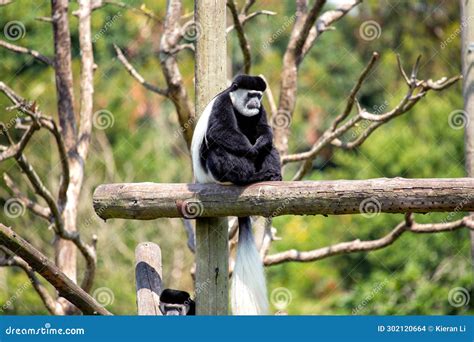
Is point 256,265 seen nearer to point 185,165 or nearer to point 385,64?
point 185,165

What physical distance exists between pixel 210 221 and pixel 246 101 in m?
0.58

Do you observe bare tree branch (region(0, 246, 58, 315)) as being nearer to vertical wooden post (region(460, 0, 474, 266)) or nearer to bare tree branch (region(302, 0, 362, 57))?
bare tree branch (region(302, 0, 362, 57))

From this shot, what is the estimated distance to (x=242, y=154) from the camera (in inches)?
127

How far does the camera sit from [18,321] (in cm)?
291

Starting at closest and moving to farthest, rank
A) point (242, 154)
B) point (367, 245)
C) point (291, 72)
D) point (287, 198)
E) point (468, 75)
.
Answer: point (287, 198) < point (242, 154) < point (468, 75) < point (367, 245) < point (291, 72)

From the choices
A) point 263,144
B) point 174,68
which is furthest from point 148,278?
point 174,68

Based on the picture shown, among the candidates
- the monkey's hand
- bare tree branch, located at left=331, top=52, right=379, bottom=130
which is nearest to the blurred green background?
bare tree branch, located at left=331, top=52, right=379, bottom=130

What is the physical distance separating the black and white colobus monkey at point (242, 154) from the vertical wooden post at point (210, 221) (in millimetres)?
52

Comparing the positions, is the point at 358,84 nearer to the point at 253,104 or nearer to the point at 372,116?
the point at 372,116

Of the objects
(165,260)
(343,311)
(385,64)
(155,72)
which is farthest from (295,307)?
(385,64)

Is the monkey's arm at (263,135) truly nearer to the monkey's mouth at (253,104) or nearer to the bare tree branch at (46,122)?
the monkey's mouth at (253,104)

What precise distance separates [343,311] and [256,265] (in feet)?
19.4

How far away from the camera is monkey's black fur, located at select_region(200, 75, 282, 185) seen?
3.17 m

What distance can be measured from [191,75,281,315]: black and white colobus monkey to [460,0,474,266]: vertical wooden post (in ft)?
3.11
